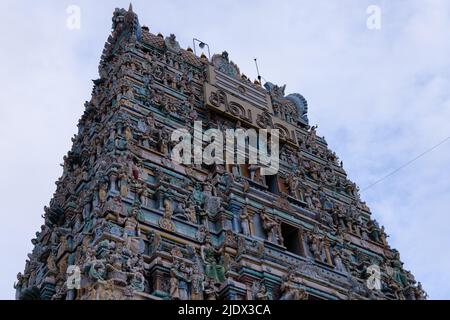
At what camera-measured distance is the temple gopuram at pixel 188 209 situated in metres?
12.9

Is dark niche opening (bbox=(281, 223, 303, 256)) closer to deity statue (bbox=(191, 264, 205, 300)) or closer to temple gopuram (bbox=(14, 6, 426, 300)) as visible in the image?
temple gopuram (bbox=(14, 6, 426, 300))

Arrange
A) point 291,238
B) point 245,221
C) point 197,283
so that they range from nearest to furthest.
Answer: point 197,283 < point 245,221 < point 291,238

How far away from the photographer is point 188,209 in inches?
583

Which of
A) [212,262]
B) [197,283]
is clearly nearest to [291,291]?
[212,262]

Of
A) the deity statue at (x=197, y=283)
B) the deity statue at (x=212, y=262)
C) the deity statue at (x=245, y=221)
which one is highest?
the deity statue at (x=245, y=221)

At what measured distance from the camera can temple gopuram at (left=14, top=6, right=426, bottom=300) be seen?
12914mm

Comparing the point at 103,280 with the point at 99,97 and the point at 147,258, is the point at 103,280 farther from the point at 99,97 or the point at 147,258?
the point at 99,97

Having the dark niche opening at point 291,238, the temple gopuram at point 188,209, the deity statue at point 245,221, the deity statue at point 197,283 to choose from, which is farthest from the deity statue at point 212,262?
the dark niche opening at point 291,238

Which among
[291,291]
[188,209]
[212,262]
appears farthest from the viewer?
[188,209]

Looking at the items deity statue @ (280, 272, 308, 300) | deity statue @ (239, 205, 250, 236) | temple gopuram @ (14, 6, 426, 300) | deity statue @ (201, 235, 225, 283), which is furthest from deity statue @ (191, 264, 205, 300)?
deity statue @ (239, 205, 250, 236)

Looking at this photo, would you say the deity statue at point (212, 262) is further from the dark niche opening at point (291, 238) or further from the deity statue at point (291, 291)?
the dark niche opening at point (291, 238)

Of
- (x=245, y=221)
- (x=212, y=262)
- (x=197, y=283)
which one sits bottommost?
(x=197, y=283)

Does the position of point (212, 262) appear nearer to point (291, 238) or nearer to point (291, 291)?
point (291, 291)
